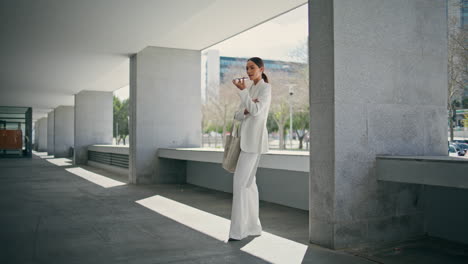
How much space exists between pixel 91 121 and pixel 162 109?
1193 centimetres

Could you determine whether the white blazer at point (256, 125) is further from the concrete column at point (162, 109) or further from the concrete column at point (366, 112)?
the concrete column at point (162, 109)

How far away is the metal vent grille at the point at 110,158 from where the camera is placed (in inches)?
648

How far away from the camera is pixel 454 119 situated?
5688mm

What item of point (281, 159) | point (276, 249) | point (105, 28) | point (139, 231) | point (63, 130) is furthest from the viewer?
point (63, 130)

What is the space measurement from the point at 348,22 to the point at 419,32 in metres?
1.18

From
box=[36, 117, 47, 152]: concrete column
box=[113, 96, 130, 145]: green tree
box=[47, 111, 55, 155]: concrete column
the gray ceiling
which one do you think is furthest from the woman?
box=[113, 96, 130, 145]: green tree

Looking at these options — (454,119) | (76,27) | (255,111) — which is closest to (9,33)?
(76,27)

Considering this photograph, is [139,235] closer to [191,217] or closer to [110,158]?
[191,217]

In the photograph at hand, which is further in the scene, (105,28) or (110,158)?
(110,158)

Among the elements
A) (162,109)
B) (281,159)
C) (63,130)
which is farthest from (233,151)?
(63,130)

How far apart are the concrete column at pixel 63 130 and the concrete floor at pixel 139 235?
72.0ft

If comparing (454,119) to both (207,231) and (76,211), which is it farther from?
(76,211)

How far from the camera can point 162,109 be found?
12.1m

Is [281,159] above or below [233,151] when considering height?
below
